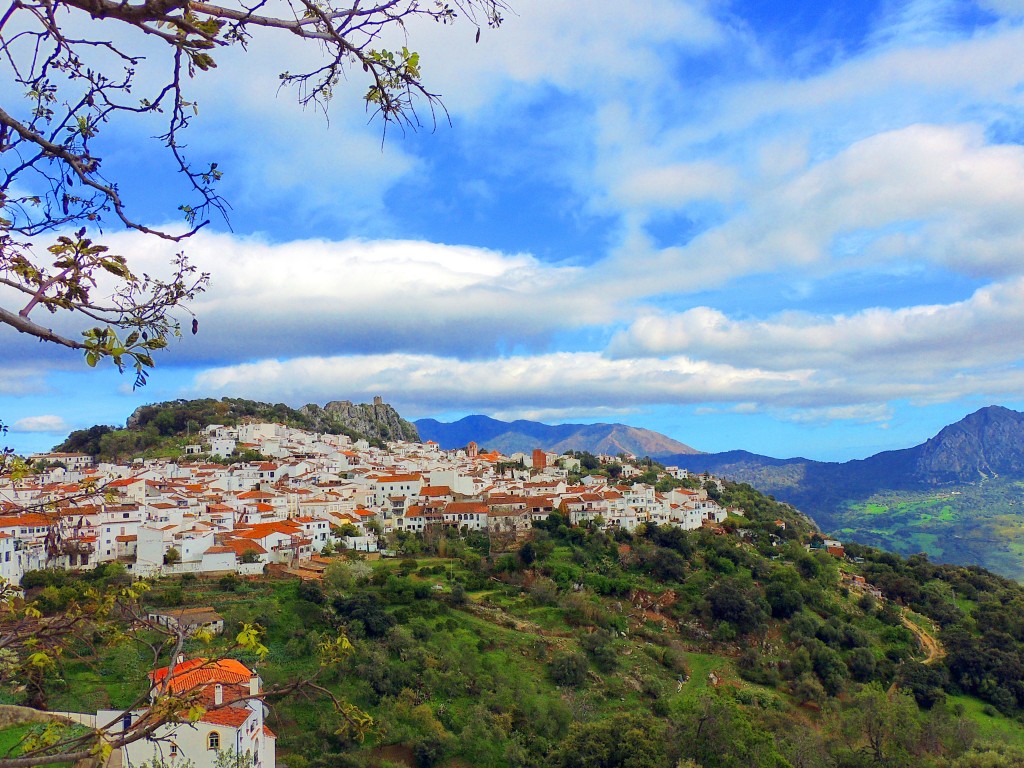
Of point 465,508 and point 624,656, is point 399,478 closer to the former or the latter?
point 465,508

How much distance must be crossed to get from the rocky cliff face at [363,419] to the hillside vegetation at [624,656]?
53350 millimetres

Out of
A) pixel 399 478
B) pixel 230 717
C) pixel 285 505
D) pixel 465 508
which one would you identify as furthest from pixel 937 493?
pixel 230 717

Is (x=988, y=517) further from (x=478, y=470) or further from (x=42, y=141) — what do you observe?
(x=42, y=141)

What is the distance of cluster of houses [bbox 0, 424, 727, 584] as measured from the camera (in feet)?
112

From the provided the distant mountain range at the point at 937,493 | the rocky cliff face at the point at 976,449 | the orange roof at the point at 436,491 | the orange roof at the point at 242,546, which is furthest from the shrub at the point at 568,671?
the rocky cliff face at the point at 976,449

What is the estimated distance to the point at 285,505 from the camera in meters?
45.0

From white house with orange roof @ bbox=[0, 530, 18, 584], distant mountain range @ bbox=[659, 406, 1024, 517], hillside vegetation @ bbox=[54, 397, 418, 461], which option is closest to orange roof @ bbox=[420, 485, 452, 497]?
white house with orange roof @ bbox=[0, 530, 18, 584]

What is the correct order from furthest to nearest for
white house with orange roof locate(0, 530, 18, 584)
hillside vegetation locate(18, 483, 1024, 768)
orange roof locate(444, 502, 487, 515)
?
orange roof locate(444, 502, 487, 515), white house with orange roof locate(0, 530, 18, 584), hillside vegetation locate(18, 483, 1024, 768)

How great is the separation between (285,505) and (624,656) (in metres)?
23.7

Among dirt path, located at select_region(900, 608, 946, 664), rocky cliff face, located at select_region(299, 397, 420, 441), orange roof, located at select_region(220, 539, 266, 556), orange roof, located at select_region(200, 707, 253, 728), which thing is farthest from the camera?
rocky cliff face, located at select_region(299, 397, 420, 441)

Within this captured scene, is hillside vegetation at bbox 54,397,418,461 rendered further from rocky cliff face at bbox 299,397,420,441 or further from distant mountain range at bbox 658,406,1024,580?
distant mountain range at bbox 658,406,1024,580

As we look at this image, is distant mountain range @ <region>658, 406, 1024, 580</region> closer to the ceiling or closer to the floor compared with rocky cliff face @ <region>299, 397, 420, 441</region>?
closer to the floor

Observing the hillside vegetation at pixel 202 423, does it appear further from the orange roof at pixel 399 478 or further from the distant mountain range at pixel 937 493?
the distant mountain range at pixel 937 493

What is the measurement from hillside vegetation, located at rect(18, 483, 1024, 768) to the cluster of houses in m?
2.23
